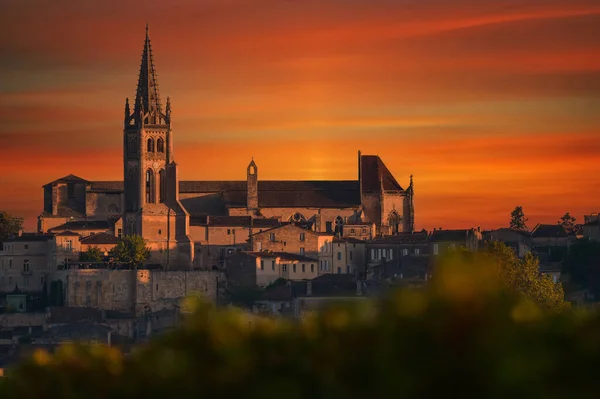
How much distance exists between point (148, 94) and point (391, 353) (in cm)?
12098

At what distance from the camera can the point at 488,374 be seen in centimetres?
905

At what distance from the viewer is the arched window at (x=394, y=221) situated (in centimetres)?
13400

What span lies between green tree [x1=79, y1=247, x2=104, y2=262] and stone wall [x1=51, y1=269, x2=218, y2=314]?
9.08 feet

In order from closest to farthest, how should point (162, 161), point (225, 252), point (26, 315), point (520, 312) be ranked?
point (520, 312) → point (26, 315) → point (225, 252) → point (162, 161)

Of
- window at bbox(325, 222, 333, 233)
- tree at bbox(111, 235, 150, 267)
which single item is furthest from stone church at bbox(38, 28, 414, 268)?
tree at bbox(111, 235, 150, 267)

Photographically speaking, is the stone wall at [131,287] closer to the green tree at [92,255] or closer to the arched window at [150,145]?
the green tree at [92,255]

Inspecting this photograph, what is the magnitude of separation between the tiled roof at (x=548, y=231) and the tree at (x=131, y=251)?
3337 centimetres

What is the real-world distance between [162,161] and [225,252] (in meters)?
11.0

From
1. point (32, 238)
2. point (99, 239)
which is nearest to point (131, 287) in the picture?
point (99, 239)

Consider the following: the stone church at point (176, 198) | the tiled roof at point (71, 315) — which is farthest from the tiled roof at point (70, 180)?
the tiled roof at point (71, 315)

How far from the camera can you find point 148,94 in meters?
130

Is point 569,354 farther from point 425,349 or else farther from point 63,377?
point 63,377

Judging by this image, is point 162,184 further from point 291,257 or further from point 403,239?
point 403,239

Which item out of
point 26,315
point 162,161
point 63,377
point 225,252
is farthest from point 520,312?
point 162,161
